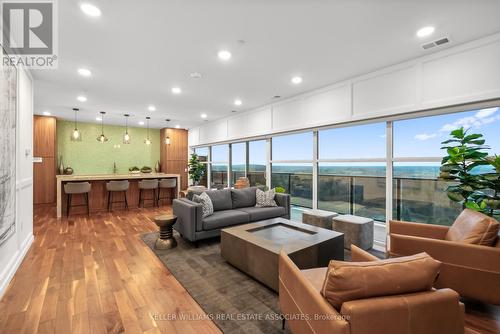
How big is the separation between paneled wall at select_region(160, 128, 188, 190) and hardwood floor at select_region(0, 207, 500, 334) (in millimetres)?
5214

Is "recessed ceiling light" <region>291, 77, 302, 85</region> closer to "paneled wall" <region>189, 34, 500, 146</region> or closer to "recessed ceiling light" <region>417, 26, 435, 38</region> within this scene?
"paneled wall" <region>189, 34, 500, 146</region>

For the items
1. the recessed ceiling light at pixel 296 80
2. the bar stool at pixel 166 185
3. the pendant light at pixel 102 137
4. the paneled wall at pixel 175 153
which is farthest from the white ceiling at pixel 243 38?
the paneled wall at pixel 175 153

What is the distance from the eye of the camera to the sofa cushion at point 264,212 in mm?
4168

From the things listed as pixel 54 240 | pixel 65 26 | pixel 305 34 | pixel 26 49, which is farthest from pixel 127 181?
pixel 305 34

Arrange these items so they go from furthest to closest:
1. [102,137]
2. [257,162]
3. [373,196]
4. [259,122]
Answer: [257,162]
[102,137]
[259,122]
[373,196]

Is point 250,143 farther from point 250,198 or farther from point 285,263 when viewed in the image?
point 285,263

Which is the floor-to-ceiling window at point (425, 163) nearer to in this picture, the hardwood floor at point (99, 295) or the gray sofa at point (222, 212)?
the hardwood floor at point (99, 295)

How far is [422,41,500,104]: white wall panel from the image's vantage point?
2561mm

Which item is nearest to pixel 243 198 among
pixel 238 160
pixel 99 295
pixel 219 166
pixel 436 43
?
pixel 238 160

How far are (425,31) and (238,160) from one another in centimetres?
531

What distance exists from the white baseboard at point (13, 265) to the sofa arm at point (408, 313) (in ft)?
10.7

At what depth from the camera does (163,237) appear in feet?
11.8

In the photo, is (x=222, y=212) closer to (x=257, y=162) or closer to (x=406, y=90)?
(x=257, y=162)

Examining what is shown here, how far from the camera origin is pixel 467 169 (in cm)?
255
